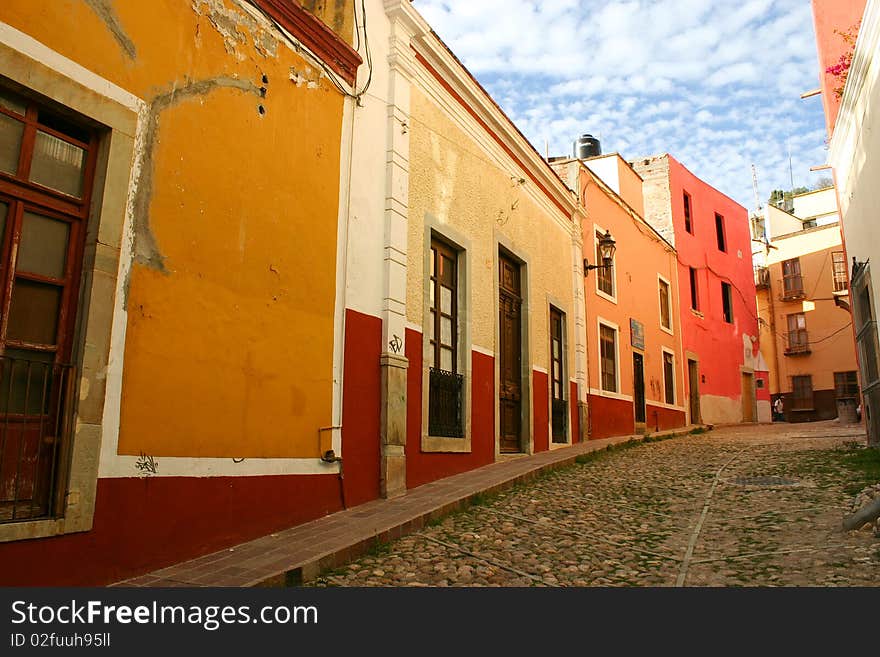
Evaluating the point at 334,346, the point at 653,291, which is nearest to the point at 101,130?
the point at 334,346

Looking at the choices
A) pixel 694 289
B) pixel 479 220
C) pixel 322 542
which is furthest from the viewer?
pixel 694 289

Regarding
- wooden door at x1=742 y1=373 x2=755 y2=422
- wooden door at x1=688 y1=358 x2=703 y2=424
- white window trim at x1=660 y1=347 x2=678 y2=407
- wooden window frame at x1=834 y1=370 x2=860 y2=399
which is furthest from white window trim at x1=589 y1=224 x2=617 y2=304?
wooden window frame at x1=834 y1=370 x2=860 y2=399

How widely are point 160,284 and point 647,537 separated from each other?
427 centimetres

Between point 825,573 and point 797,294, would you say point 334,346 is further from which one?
point 797,294

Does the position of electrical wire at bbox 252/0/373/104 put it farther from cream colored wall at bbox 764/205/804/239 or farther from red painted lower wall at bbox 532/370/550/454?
cream colored wall at bbox 764/205/804/239

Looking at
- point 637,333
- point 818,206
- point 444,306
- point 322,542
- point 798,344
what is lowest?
point 322,542

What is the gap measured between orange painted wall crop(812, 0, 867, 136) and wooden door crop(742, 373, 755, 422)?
13456mm

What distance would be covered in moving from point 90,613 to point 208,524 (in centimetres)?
153

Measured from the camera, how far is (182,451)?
4.88m

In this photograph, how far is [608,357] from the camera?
15.1 meters

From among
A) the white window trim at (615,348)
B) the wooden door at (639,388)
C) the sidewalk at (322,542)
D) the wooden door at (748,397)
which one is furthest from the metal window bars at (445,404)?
the wooden door at (748,397)

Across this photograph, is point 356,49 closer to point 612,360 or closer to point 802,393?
point 612,360

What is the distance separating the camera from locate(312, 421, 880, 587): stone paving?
4605 millimetres

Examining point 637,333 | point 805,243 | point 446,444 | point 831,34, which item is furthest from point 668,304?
point 805,243
